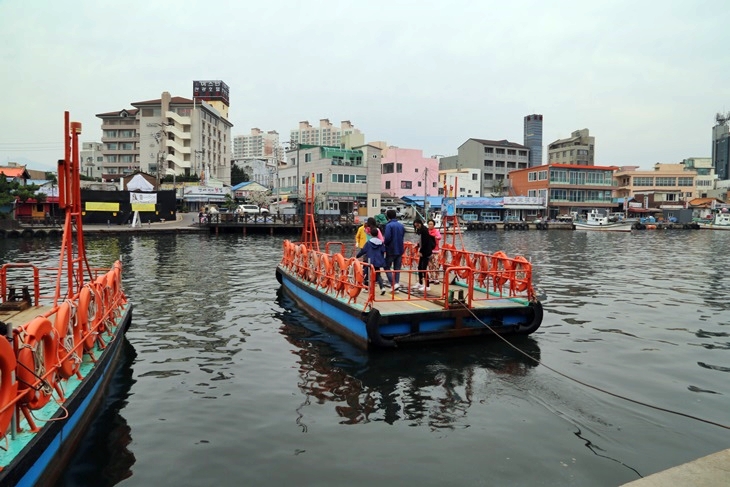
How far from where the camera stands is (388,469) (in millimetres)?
6566

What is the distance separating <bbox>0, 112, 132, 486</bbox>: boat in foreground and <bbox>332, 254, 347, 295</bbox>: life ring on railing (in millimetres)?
5060

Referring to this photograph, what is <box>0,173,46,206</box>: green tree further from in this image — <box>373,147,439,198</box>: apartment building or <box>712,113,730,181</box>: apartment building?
<box>712,113,730,181</box>: apartment building

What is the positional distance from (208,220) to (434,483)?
2164 inches

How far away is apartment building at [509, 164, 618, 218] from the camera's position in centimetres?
8944

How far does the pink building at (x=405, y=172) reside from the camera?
9169 cm

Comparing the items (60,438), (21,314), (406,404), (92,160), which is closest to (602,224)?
(406,404)

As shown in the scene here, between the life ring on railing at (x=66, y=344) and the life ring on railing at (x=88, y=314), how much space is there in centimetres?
20

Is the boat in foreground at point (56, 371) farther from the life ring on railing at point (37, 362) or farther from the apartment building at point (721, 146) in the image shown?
the apartment building at point (721, 146)

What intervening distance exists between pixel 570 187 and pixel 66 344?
9325cm

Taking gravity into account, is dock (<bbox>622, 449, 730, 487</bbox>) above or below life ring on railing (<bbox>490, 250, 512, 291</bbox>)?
below

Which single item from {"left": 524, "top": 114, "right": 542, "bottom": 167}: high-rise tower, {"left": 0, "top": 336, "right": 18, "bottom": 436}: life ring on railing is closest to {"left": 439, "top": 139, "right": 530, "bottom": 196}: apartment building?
{"left": 524, "top": 114, "right": 542, "bottom": 167}: high-rise tower

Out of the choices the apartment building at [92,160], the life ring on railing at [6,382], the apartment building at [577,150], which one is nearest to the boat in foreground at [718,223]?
the apartment building at [577,150]

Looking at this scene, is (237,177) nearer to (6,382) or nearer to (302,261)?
(302,261)

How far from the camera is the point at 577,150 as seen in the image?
365 feet
